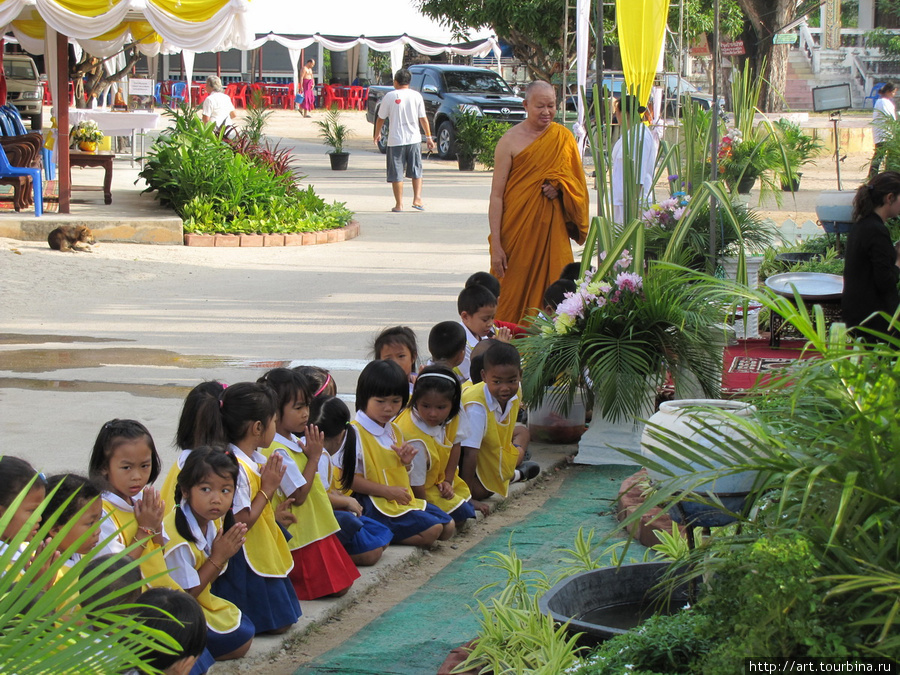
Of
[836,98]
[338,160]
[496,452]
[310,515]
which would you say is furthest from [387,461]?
[338,160]

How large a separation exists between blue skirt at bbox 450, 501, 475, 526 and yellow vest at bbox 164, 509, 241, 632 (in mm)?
1497

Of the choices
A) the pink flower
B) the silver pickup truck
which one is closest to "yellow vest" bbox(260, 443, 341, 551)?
the pink flower

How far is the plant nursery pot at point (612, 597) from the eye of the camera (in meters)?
2.95

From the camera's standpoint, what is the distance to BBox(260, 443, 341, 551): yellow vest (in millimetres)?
3838

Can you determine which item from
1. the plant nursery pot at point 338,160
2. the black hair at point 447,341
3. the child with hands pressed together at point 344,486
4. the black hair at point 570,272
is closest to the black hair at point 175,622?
the child with hands pressed together at point 344,486

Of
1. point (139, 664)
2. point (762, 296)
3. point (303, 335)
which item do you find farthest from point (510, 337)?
→ point (139, 664)

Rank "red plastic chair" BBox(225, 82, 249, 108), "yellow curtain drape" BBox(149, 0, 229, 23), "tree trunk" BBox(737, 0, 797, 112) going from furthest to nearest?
"red plastic chair" BBox(225, 82, 249, 108)
"tree trunk" BBox(737, 0, 797, 112)
"yellow curtain drape" BBox(149, 0, 229, 23)

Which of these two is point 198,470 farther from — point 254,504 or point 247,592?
point 247,592

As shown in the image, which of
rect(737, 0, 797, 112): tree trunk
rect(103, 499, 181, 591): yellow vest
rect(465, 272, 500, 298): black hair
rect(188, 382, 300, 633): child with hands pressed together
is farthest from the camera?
rect(737, 0, 797, 112): tree trunk

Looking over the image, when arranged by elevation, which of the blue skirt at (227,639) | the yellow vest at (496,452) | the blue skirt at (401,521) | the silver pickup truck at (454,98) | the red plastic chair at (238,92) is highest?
the red plastic chair at (238,92)

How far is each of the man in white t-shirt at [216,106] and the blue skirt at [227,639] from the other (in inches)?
531

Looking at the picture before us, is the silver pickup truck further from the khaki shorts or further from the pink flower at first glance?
the pink flower

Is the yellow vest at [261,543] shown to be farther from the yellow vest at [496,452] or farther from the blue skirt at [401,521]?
the yellow vest at [496,452]

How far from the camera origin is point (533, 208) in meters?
7.16
